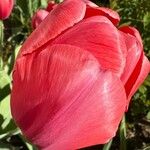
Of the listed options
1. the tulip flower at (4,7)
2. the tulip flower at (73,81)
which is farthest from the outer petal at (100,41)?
the tulip flower at (4,7)

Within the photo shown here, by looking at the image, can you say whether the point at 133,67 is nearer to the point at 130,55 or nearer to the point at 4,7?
the point at 130,55

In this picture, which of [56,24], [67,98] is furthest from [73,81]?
[56,24]

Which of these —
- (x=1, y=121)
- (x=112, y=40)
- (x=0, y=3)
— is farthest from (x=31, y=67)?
(x=0, y=3)

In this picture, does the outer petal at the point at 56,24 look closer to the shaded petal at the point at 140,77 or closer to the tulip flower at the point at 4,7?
the shaded petal at the point at 140,77

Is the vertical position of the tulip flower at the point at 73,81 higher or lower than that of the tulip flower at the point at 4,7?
higher

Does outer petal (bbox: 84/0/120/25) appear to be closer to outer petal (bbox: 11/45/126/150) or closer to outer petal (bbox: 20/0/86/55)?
outer petal (bbox: 20/0/86/55)

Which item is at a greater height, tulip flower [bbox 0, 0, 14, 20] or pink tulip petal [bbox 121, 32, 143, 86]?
pink tulip petal [bbox 121, 32, 143, 86]

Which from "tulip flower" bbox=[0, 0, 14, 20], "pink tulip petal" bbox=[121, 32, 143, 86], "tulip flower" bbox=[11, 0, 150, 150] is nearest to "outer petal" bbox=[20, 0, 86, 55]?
"tulip flower" bbox=[11, 0, 150, 150]
